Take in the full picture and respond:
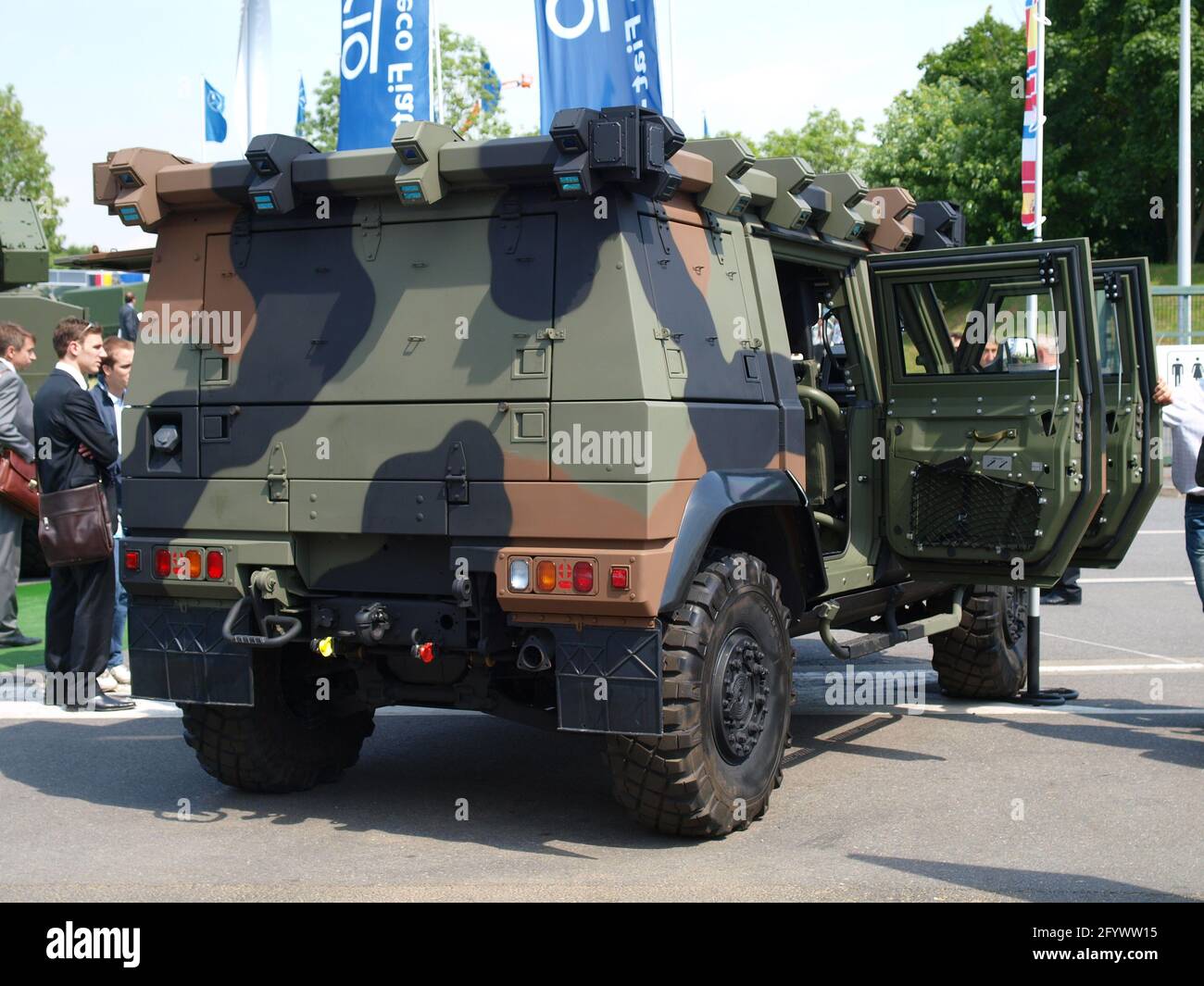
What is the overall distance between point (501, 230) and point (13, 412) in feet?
17.8

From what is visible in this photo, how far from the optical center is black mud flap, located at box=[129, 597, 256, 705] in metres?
5.93

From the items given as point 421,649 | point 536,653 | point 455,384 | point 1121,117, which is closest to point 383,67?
point 455,384

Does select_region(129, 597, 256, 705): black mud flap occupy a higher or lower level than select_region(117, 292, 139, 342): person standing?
lower

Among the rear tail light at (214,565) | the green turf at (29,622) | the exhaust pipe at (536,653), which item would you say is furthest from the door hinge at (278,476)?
the green turf at (29,622)

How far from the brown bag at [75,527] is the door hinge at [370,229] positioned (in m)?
2.90

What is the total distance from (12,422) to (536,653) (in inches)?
222

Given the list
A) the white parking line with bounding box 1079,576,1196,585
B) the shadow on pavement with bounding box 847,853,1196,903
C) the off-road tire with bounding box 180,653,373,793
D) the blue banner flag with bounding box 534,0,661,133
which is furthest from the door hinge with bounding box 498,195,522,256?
the white parking line with bounding box 1079,576,1196,585

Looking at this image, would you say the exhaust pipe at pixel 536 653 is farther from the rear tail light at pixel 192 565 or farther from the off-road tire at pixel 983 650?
the off-road tire at pixel 983 650

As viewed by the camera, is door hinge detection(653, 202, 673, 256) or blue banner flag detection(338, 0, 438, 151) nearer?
door hinge detection(653, 202, 673, 256)

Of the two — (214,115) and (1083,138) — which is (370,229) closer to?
(214,115)

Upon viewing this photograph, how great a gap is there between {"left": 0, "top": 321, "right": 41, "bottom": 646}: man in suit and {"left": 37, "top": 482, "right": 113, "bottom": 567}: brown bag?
2085 millimetres

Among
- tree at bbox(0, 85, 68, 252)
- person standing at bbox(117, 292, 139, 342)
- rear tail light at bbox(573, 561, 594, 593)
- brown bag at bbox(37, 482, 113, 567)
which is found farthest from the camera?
tree at bbox(0, 85, 68, 252)

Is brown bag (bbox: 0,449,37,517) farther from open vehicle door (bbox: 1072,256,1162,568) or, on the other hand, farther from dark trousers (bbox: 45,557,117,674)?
open vehicle door (bbox: 1072,256,1162,568)

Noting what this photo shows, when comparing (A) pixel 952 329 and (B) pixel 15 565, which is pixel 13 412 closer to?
(B) pixel 15 565
